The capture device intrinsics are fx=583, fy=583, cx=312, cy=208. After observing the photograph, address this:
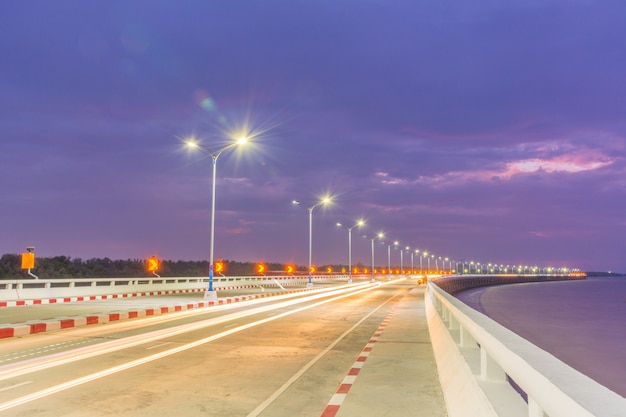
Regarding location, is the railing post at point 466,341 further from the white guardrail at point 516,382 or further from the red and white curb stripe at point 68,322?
the red and white curb stripe at point 68,322

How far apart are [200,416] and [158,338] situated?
863 cm

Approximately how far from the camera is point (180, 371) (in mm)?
10445

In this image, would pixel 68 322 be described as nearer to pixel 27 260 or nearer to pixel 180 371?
pixel 180 371

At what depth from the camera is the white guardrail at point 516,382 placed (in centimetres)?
308

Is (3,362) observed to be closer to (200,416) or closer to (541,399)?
(200,416)

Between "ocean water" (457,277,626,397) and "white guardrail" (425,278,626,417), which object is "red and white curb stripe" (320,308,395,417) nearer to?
"white guardrail" (425,278,626,417)

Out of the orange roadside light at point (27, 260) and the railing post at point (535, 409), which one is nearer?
the railing post at point (535, 409)

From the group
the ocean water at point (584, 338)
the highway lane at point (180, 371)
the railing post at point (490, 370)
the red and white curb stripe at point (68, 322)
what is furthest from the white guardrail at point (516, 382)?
the ocean water at point (584, 338)

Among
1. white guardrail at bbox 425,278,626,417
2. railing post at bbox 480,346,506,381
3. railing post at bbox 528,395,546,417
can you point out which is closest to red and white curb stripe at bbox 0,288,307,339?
white guardrail at bbox 425,278,626,417

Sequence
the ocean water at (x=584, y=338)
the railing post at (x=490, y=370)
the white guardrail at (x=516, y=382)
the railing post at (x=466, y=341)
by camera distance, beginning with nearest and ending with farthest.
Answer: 1. the white guardrail at (x=516, y=382)
2. the railing post at (x=490, y=370)
3. the railing post at (x=466, y=341)
4. the ocean water at (x=584, y=338)

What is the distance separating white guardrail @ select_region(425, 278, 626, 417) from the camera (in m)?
3.08

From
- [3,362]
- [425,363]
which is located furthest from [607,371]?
[3,362]

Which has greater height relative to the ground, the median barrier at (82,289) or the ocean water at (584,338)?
the median barrier at (82,289)

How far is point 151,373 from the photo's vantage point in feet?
33.3
